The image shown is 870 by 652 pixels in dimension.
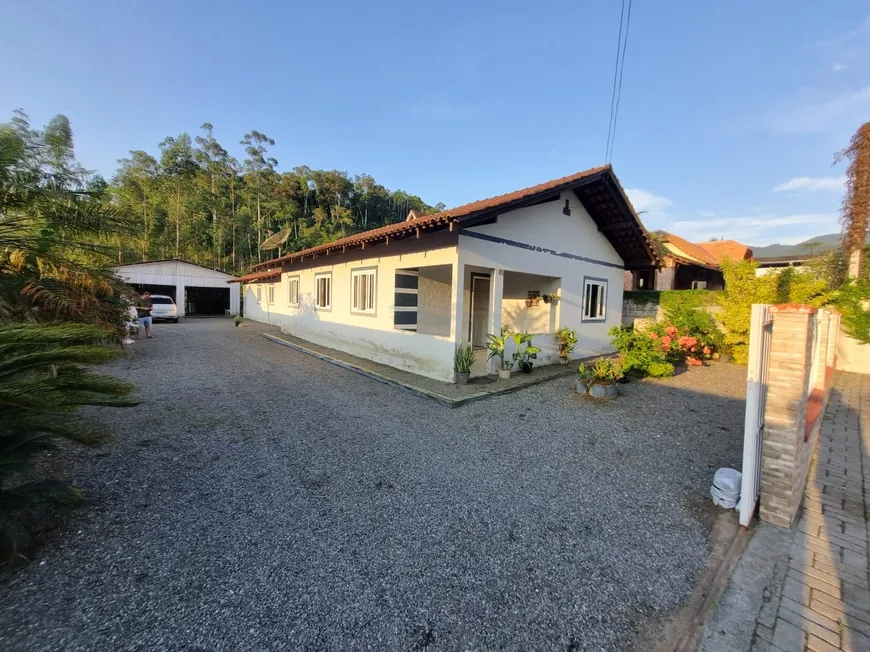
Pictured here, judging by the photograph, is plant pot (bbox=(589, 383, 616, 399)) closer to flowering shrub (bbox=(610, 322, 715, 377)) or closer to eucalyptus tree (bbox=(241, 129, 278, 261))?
flowering shrub (bbox=(610, 322, 715, 377))

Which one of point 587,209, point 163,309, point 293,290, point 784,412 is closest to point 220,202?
point 163,309

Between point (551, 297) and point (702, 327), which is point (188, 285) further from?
point (702, 327)

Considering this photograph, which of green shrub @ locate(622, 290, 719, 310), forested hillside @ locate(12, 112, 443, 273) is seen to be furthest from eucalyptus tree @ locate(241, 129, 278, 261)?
green shrub @ locate(622, 290, 719, 310)

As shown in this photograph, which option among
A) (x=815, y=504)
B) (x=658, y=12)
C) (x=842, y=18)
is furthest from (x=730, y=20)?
(x=815, y=504)

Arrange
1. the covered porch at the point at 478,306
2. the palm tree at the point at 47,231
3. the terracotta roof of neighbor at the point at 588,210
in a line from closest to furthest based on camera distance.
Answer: the palm tree at the point at 47,231 < the terracotta roof of neighbor at the point at 588,210 < the covered porch at the point at 478,306

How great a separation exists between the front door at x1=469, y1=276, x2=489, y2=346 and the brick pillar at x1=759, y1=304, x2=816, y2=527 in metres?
7.29

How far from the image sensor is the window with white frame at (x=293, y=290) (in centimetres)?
1342

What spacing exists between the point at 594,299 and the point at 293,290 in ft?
36.0

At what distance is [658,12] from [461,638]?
951cm

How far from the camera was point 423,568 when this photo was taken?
2.21m

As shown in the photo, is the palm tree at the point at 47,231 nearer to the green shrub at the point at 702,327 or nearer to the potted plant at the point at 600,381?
the potted plant at the point at 600,381

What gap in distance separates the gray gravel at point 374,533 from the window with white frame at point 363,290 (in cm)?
407

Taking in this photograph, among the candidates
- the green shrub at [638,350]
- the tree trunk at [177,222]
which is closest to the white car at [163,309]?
the tree trunk at [177,222]

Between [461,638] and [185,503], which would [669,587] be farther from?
[185,503]
